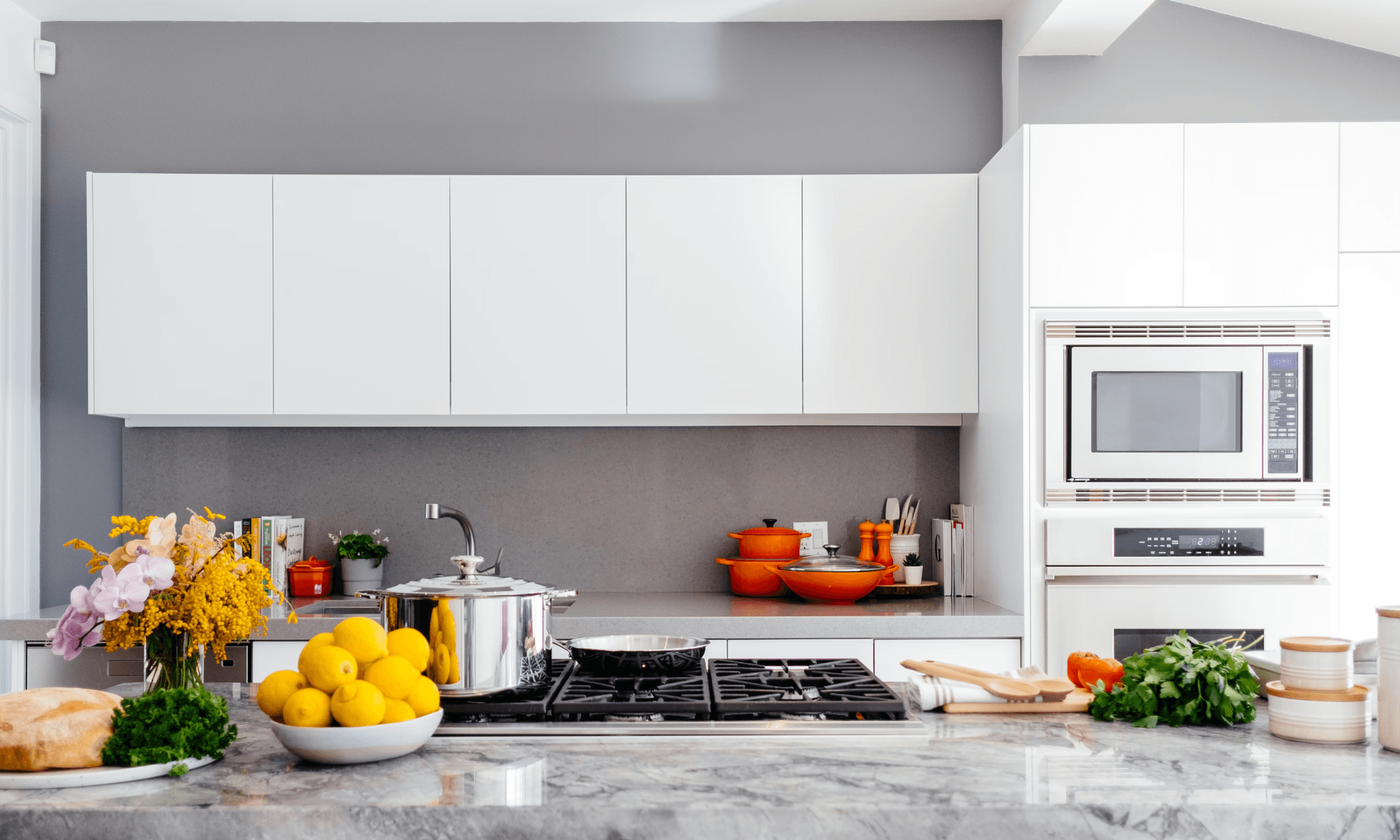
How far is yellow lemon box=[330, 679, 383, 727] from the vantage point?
124 centimetres

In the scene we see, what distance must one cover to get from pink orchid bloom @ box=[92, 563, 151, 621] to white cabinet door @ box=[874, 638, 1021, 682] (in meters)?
1.95

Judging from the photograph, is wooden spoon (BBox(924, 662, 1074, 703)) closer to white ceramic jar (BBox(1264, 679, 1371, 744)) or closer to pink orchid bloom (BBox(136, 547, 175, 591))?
white ceramic jar (BBox(1264, 679, 1371, 744))

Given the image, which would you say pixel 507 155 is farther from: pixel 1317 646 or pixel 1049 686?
pixel 1317 646

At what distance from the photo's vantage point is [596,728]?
1.40 meters

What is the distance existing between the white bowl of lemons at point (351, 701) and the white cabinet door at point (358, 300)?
1.87 meters

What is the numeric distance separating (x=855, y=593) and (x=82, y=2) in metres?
3.07

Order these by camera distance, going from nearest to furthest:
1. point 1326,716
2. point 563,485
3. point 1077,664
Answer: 1. point 1326,716
2. point 1077,664
3. point 563,485

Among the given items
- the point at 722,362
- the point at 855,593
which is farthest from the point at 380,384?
the point at 855,593

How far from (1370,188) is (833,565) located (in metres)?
1.77

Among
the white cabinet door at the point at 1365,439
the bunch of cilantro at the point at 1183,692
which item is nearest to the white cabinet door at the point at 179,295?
the bunch of cilantro at the point at 1183,692

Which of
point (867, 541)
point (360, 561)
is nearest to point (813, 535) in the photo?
point (867, 541)

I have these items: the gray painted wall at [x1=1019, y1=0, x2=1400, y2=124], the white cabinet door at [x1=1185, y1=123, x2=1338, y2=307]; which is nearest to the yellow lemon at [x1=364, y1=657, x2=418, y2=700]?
the white cabinet door at [x1=1185, y1=123, x2=1338, y2=307]

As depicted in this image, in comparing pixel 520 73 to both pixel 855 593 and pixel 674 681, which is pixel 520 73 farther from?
pixel 674 681

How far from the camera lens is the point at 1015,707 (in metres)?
1.57
